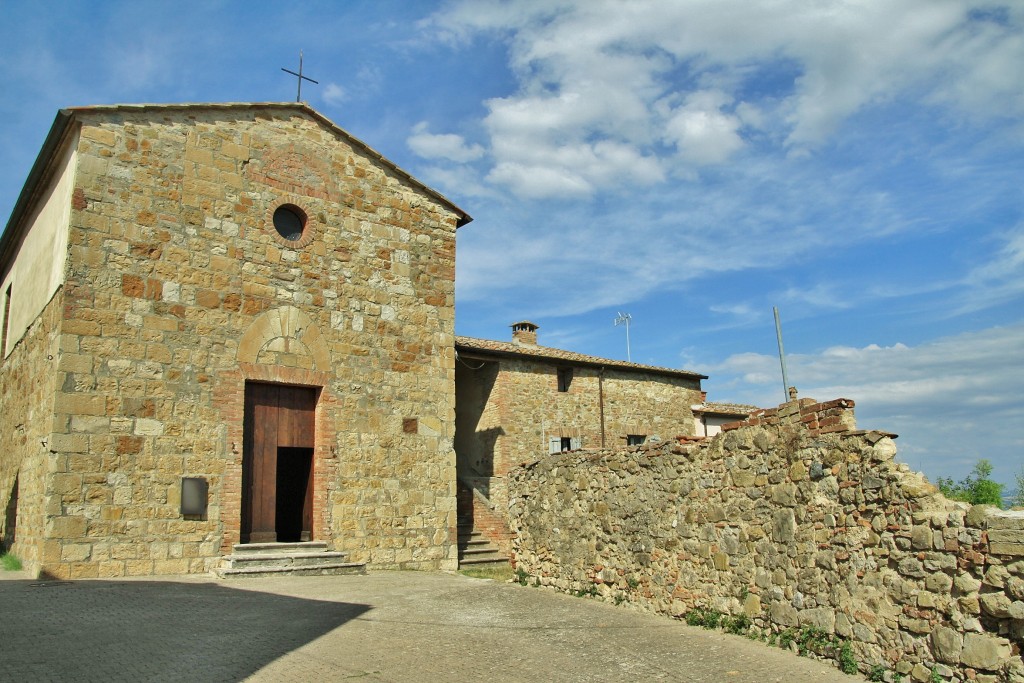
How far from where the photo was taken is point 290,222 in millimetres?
13062

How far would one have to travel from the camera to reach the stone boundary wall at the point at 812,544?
17.6ft

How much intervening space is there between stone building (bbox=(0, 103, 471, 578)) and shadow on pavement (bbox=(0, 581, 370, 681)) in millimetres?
1514

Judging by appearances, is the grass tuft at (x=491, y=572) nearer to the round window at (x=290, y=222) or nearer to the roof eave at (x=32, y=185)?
the round window at (x=290, y=222)

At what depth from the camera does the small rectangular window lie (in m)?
21.9

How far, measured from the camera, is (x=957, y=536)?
5.52 m

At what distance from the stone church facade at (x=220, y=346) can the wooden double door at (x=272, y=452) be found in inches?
1.4

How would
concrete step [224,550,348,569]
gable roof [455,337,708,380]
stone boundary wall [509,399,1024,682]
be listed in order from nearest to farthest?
1. stone boundary wall [509,399,1024,682]
2. concrete step [224,550,348,569]
3. gable roof [455,337,708,380]

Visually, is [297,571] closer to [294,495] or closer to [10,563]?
[294,495]

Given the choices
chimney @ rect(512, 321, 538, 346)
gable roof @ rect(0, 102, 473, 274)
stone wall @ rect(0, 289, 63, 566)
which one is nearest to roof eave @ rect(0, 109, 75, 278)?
gable roof @ rect(0, 102, 473, 274)

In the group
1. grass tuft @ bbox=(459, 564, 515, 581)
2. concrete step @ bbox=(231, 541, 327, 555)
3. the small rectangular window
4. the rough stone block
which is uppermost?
the small rectangular window

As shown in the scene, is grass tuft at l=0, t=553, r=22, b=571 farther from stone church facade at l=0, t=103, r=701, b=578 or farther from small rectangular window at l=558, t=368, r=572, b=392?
small rectangular window at l=558, t=368, r=572, b=392

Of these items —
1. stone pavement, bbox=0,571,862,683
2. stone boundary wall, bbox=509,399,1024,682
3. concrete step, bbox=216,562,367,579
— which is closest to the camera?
stone boundary wall, bbox=509,399,1024,682

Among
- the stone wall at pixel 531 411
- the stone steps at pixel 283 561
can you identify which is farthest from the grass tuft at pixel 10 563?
the stone wall at pixel 531 411

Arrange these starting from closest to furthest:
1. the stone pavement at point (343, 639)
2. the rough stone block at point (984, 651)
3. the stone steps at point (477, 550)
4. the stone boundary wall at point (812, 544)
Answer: the rough stone block at point (984, 651) < the stone boundary wall at point (812, 544) < the stone pavement at point (343, 639) < the stone steps at point (477, 550)
